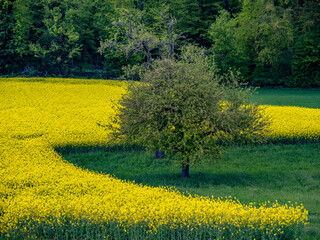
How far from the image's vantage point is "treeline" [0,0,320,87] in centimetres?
6116

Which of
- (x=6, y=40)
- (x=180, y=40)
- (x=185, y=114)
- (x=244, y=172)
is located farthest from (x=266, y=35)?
(x=185, y=114)

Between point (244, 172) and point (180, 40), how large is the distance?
4663cm

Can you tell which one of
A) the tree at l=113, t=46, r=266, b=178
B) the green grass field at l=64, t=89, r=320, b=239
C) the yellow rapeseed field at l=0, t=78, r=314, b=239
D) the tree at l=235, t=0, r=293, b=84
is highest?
the tree at l=235, t=0, r=293, b=84

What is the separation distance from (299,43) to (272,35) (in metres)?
9.41

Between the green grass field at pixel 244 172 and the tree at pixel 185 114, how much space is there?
1.40 metres

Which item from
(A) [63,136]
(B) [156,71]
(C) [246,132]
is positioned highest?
(B) [156,71]

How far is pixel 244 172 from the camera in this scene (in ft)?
67.3

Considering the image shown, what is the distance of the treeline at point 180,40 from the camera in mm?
61156

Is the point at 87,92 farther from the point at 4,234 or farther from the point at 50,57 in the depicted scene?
the point at 4,234

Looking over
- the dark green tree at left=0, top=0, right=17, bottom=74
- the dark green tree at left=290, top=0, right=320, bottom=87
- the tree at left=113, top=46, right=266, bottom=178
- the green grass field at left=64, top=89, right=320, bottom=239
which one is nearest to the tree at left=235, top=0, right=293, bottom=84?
the dark green tree at left=290, top=0, right=320, bottom=87

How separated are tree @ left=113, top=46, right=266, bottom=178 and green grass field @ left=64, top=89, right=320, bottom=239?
1.40m

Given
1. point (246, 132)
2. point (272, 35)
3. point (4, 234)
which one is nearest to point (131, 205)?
point (4, 234)

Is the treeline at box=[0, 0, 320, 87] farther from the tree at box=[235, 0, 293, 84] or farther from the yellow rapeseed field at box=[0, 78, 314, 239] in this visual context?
the yellow rapeseed field at box=[0, 78, 314, 239]

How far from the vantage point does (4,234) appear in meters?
11.6
